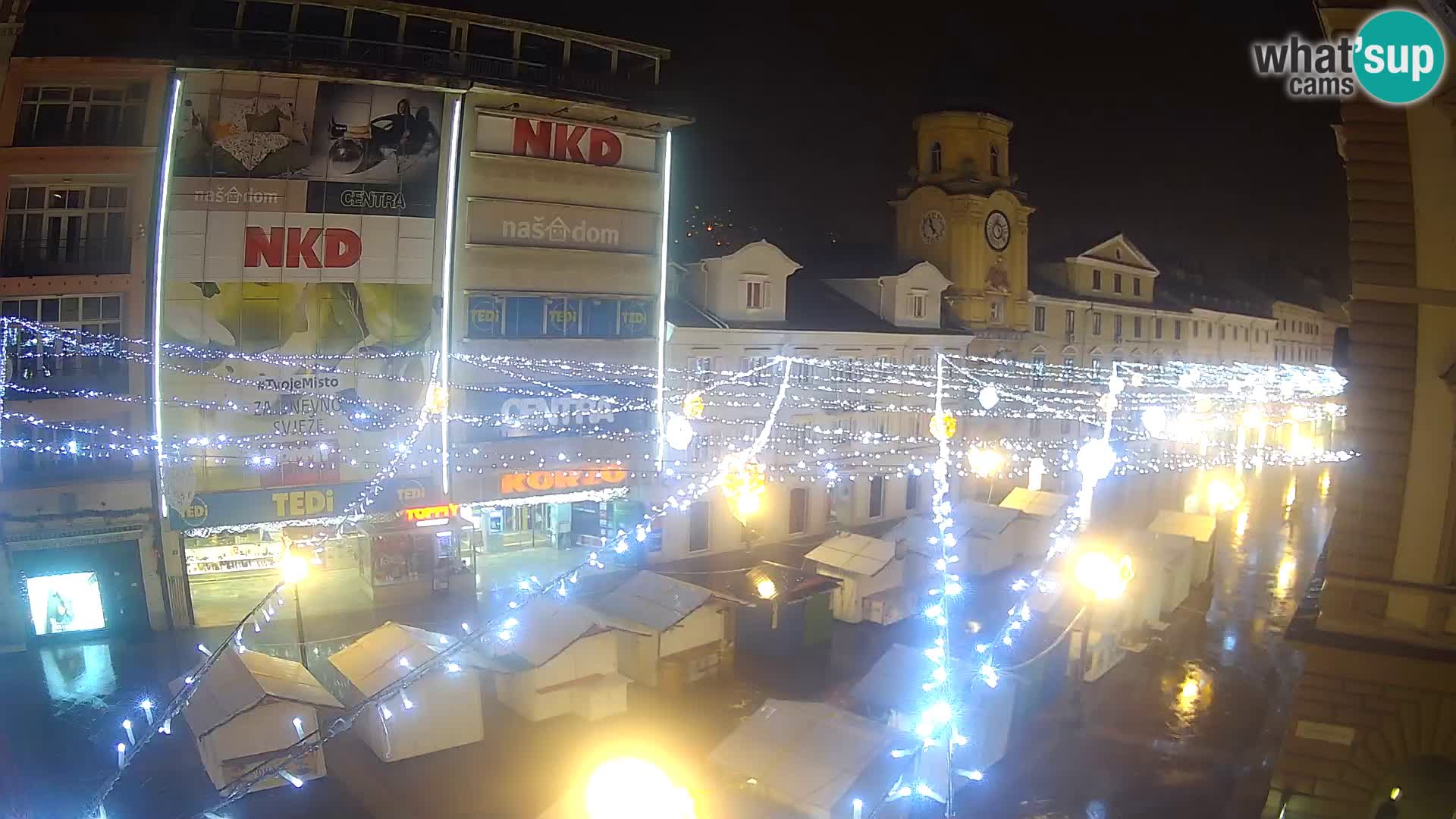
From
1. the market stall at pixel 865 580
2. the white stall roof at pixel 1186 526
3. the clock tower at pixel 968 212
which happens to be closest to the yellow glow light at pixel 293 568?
the market stall at pixel 865 580

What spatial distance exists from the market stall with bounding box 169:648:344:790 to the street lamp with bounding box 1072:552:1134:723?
12.5 meters

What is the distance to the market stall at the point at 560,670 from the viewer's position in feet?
52.8

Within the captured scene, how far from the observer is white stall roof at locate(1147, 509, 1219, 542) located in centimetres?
2294

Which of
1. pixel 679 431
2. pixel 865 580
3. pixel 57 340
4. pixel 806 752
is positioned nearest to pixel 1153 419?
pixel 865 580

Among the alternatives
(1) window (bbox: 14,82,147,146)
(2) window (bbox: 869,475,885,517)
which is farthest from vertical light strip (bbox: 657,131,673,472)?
(1) window (bbox: 14,82,147,146)

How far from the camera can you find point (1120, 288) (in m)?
40.9

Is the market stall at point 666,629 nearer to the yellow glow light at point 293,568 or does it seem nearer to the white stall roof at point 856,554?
the white stall roof at point 856,554

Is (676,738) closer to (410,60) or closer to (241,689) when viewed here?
(241,689)

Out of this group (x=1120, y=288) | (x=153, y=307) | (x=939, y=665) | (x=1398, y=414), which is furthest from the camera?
(x=1120, y=288)

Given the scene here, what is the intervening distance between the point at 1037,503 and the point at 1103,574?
9.19m

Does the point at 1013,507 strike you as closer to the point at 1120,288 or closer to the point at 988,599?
the point at 988,599

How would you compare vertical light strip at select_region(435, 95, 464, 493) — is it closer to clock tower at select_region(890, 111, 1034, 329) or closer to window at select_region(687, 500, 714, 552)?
window at select_region(687, 500, 714, 552)

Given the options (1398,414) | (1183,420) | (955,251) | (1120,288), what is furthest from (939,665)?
(1183,420)

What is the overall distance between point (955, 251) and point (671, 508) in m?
14.5
